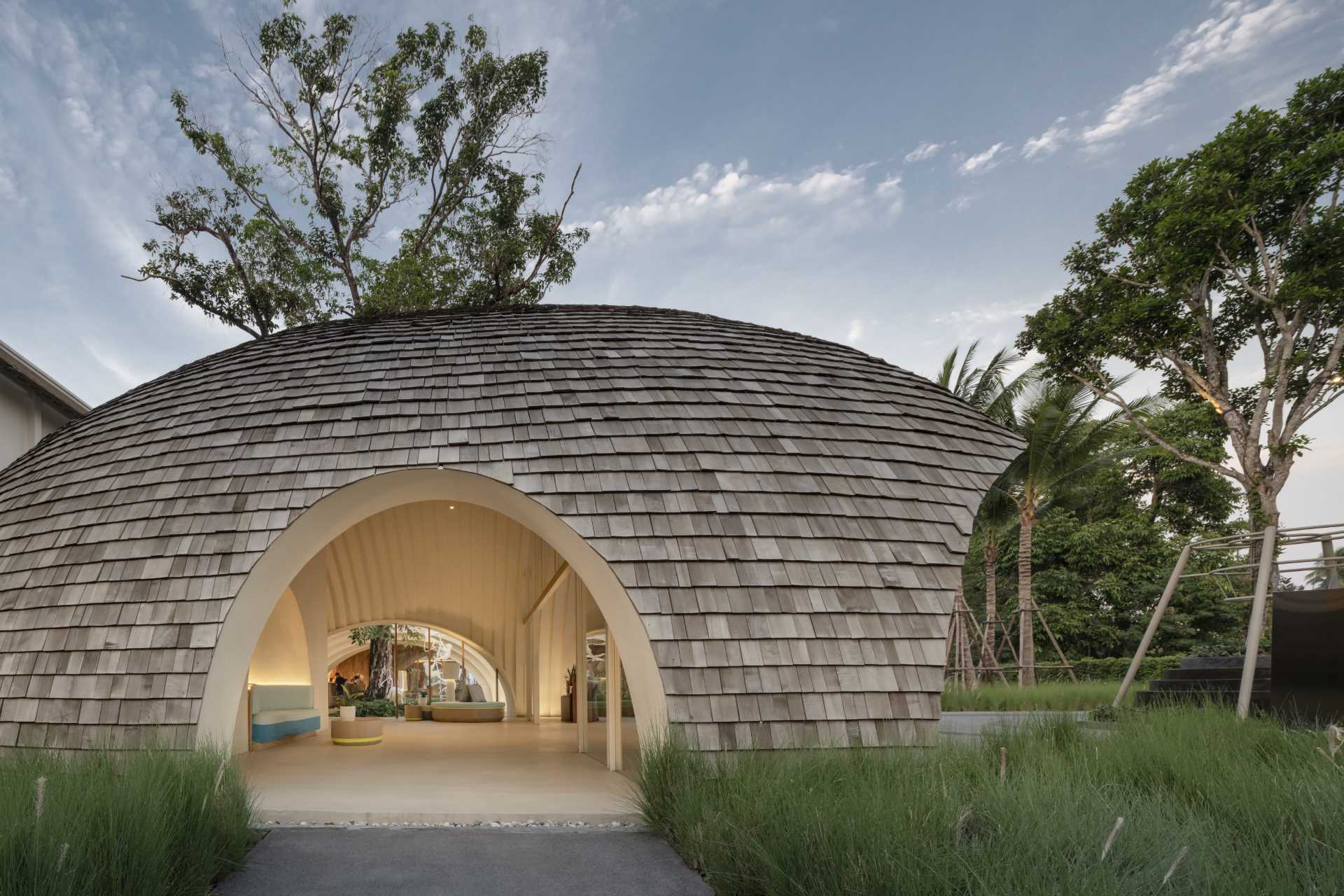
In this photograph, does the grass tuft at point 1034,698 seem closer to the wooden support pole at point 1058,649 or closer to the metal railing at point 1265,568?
the wooden support pole at point 1058,649

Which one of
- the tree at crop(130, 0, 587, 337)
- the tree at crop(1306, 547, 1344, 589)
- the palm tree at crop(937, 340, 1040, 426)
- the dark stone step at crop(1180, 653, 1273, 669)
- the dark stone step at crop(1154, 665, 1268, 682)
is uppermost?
the tree at crop(130, 0, 587, 337)

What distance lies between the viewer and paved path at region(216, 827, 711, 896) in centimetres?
331

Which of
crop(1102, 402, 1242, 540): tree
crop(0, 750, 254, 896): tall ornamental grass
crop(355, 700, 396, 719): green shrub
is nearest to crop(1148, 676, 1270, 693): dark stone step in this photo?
crop(0, 750, 254, 896): tall ornamental grass

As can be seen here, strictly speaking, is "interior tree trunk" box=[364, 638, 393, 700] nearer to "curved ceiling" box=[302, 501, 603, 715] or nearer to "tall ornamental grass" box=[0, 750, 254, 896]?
"curved ceiling" box=[302, 501, 603, 715]

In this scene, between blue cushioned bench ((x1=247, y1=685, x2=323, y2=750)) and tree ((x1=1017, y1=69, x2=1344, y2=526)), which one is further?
tree ((x1=1017, y1=69, x2=1344, y2=526))

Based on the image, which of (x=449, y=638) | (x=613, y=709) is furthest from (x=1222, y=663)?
(x=449, y=638)

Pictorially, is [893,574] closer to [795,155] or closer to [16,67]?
[795,155]

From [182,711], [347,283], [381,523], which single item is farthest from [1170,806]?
[347,283]

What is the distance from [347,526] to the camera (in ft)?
19.0

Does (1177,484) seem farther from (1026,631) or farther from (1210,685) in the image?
(1210,685)

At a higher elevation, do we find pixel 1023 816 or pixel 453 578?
pixel 453 578

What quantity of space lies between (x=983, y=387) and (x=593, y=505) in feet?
46.7

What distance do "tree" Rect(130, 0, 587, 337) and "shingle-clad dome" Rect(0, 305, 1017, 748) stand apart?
34.4ft

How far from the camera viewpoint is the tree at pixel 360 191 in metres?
15.9
